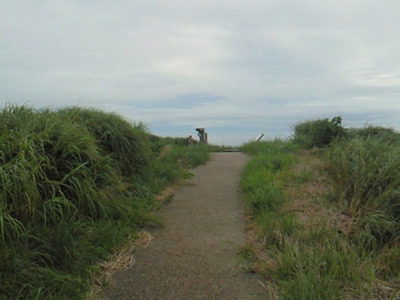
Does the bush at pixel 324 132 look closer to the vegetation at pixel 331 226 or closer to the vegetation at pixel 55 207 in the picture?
the vegetation at pixel 331 226

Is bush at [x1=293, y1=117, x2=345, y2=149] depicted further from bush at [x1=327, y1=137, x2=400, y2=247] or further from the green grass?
bush at [x1=327, y1=137, x2=400, y2=247]

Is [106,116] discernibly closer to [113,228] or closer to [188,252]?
[113,228]

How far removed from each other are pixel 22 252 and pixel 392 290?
258 cm

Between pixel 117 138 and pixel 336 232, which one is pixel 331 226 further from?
pixel 117 138

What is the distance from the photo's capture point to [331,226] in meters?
3.57

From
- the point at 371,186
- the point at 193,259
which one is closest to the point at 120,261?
the point at 193,259

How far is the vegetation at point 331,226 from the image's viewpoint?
2453 millimetres

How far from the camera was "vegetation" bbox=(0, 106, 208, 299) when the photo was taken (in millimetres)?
2316

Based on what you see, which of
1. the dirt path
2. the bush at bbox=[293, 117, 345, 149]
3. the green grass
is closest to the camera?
the green grass

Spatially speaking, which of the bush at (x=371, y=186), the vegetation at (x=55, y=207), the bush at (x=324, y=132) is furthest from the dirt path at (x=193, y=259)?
the bush at (x=324, y=132)

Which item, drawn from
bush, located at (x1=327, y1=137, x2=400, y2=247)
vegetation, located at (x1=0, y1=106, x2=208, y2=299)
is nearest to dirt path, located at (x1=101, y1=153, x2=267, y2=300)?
vegetation, located at (x1=0, y1=106, x2=208, y2=299)

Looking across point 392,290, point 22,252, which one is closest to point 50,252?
point 22,252

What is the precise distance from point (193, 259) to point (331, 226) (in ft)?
4.91

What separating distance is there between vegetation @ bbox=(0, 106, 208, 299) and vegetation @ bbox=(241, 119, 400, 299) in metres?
1.30
